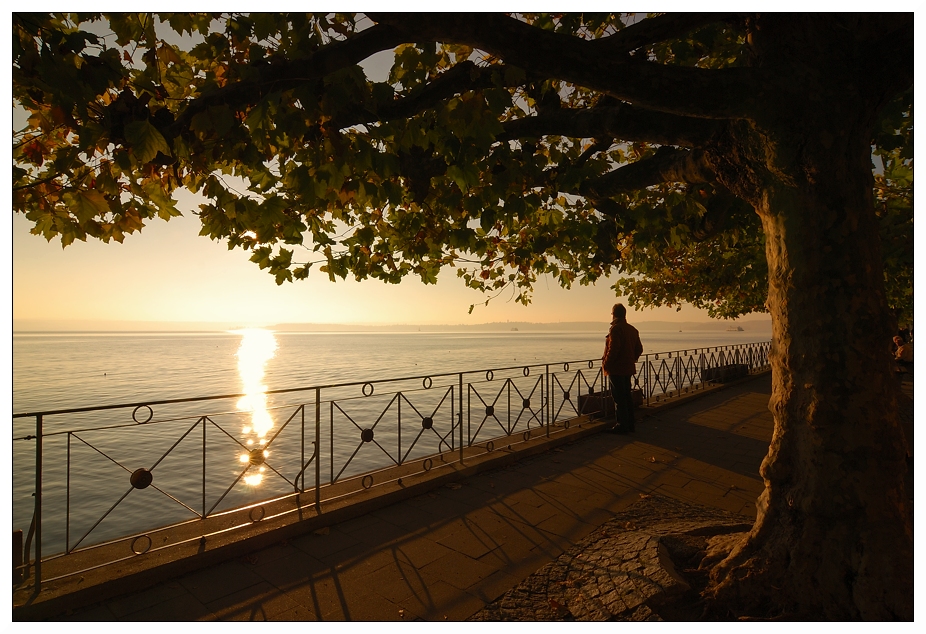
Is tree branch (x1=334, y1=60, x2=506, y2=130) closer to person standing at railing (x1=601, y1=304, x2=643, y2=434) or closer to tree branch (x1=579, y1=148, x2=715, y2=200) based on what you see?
tree branch (x1=579, y1=148, x2=715, y2=200)

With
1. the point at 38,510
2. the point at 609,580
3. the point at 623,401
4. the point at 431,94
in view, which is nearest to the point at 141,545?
the point at 38,510

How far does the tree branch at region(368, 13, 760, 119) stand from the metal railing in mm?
3297

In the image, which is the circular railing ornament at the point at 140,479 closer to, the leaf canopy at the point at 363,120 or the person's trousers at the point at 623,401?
the leaf canopy at the point at 363,120

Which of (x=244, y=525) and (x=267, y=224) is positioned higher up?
(x=267, y=224)

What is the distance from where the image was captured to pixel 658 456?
282 inches

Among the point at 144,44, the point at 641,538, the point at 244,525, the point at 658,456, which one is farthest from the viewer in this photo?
the point at 658,456

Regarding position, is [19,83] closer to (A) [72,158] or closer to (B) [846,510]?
(A) [72,158]

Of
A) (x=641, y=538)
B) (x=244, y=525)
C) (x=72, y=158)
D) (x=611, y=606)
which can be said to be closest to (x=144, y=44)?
(x=72, y=158)

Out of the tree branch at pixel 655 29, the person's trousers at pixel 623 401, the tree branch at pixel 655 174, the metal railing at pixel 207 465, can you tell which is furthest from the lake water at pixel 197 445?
the tree branch at pixel 655 29

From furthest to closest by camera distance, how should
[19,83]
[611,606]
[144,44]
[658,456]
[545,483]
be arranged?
1. [658,456]
2. [545,483]
3. [144,44]
4. [611,606]
5. [19,83]

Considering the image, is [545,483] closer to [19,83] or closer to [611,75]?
[611,75]

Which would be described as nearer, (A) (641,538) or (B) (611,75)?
(B) (611,75)

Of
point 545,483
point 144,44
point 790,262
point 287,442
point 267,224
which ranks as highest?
point 144,44

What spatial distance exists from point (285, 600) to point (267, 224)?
314 cm
